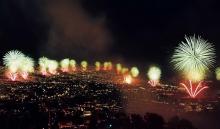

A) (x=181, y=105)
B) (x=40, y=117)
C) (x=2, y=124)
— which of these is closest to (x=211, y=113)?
(x=181, y=105)

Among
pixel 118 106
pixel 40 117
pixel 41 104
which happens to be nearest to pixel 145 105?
pixel 118 106

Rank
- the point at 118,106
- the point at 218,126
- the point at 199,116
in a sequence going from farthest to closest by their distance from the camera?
the point at 118,106, the point at 199,116, the point at 218,126

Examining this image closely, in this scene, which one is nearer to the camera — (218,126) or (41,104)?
(218,126)

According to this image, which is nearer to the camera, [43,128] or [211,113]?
[43,128]

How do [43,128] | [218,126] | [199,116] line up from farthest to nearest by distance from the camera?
[199,116] → [218,126] → [43,128]

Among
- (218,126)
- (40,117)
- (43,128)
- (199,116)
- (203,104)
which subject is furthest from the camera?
(203,104)

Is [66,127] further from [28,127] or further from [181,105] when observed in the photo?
[181,105]

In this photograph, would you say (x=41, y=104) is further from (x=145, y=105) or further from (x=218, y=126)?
(x=218, y=126)

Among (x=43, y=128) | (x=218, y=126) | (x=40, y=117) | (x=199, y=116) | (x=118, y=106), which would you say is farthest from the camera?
(x=118, y=106)
